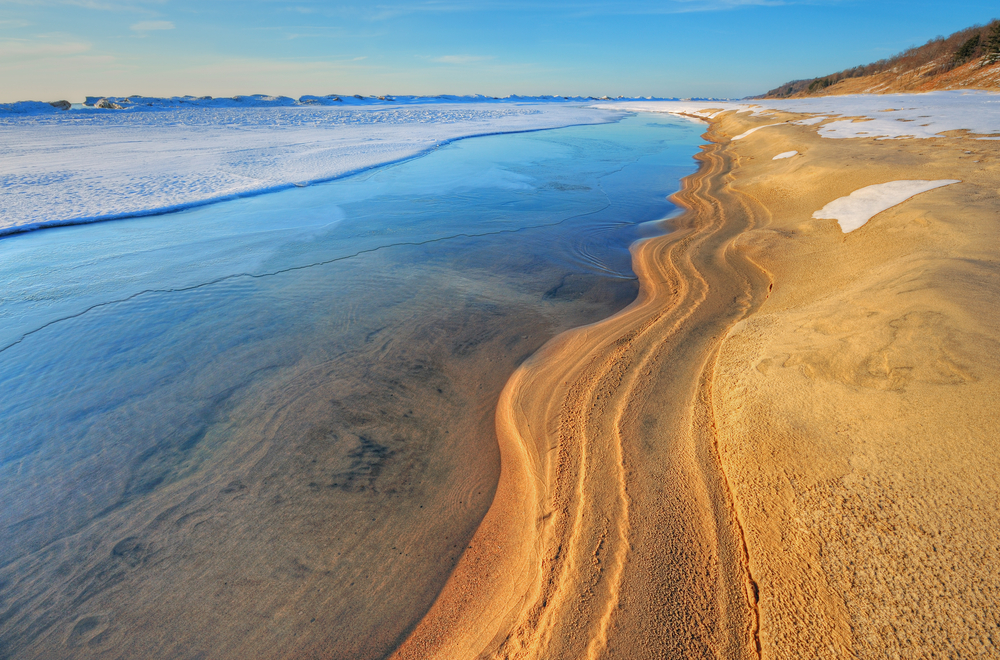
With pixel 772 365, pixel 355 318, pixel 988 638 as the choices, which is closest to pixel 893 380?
pixel 772 365

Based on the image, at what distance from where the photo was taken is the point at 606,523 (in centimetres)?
282

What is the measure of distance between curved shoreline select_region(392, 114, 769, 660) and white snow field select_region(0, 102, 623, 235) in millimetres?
12192

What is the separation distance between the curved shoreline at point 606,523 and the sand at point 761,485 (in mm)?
13

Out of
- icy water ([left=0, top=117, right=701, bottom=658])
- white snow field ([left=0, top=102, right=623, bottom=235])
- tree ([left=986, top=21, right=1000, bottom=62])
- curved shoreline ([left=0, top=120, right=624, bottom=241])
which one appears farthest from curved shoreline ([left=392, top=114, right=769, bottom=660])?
tree ([left=986, top=21, right=1000, bottom=62])

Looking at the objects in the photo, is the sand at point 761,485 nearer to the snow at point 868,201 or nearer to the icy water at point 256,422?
the icy water at point 256,422

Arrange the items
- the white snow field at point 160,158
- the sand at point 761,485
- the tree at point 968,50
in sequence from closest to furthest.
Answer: the sand at point 761,485 → the white snow field at point 160,158 → the tree at point 968,50

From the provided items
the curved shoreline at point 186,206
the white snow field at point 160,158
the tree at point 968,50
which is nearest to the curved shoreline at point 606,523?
the curved shoreline at point 186,206

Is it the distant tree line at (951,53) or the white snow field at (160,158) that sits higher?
the distant tree line at (951,53)

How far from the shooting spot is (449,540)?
2984 mm

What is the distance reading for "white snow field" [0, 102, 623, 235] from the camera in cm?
1143

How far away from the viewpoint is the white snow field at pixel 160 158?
450 inches

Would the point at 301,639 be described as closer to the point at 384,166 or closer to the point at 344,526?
the point at 344,526

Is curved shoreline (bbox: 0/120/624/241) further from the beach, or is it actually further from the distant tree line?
the distant tree line

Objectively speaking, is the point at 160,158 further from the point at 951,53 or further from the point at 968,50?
the point at 951,53
